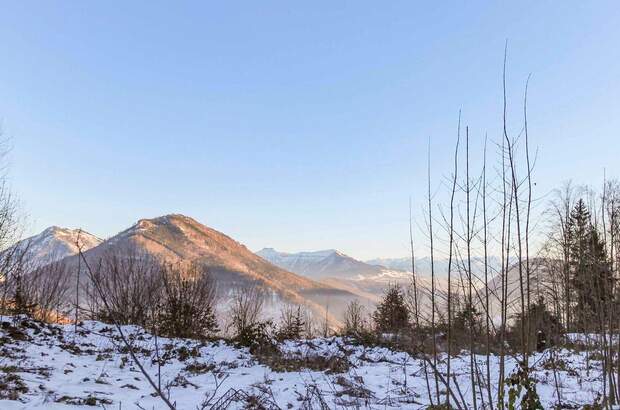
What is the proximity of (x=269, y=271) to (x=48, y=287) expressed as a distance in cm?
13682

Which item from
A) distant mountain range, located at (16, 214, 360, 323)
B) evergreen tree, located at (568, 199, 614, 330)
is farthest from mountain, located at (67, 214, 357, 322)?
evergreen tree, located at (568, 199, 614, 330)

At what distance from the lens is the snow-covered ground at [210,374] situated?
5.91m

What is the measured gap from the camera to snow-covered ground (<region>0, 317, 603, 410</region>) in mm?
5914

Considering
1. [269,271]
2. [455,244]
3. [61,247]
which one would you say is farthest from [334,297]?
[455,244]

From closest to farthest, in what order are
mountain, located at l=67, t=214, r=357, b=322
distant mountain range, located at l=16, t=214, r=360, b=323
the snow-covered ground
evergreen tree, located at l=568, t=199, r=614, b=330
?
evergreen tree, located at l=568, t=199, r=614, b=330 < the snow-covered ground < distant mountain range, located at l=16, t=214, r=360, b=323 < mountain, located at l=67, t=214, r=357, b=322

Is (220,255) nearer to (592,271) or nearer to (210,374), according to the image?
(210,374)

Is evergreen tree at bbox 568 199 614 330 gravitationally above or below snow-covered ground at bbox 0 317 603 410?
above

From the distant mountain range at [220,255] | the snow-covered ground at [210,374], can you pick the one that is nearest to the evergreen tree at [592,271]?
the snow-covered ground at [210,374]

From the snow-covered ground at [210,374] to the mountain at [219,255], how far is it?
8790 centimetres

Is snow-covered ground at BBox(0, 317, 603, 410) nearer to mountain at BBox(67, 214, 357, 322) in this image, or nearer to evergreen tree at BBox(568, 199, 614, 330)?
evergreen tree at BBox(568, 199, 614, 330)

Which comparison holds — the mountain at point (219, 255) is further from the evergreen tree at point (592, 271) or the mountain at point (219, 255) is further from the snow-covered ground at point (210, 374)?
the evergreen tree at point (592, 271)

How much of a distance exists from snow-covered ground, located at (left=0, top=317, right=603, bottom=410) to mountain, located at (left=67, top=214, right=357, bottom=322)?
87904 mm

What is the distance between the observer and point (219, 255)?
461 ft

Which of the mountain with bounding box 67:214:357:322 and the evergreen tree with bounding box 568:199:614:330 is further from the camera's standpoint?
the mountain with bounding box 67:214:357:322
